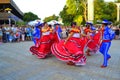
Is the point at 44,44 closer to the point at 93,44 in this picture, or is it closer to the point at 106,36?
the point at 93,44

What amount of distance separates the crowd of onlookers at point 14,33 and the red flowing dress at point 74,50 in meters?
15.0

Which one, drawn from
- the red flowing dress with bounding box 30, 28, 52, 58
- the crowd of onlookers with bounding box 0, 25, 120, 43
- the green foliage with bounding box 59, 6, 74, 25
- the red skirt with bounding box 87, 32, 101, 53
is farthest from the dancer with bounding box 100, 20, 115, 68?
the green foliage with bounding box 59, 6, 74, 25

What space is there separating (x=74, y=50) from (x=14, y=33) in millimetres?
16358

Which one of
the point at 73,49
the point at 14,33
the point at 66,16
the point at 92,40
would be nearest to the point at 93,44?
the point at 92,40

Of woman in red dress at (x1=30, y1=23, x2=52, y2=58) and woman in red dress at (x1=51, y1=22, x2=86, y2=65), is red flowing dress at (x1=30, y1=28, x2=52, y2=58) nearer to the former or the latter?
woman in red dress at (x1=30, y1=23, x2=52, y2=58)

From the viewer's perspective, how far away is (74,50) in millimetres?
11680

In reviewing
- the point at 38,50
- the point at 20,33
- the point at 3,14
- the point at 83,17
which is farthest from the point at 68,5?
the point at 38,50

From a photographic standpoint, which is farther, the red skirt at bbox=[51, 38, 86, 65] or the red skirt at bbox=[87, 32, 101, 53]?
the red skirt at bbox=[87, 32, 101, 53]

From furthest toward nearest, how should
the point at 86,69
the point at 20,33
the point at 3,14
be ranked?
the point at 3,14 → the point at 20,33 → the point at 86,69

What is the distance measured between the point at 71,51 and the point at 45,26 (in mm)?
2725

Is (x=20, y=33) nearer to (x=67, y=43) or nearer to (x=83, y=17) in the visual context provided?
(x=67, y=43)

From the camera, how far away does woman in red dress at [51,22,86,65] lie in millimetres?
11508

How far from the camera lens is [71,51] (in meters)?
11.7

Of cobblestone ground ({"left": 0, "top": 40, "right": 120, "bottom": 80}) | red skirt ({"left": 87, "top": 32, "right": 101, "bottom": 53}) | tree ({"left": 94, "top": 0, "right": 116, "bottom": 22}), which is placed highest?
tree ({"left": 94, "top": 0, "right": 116, "bottom": 22})
